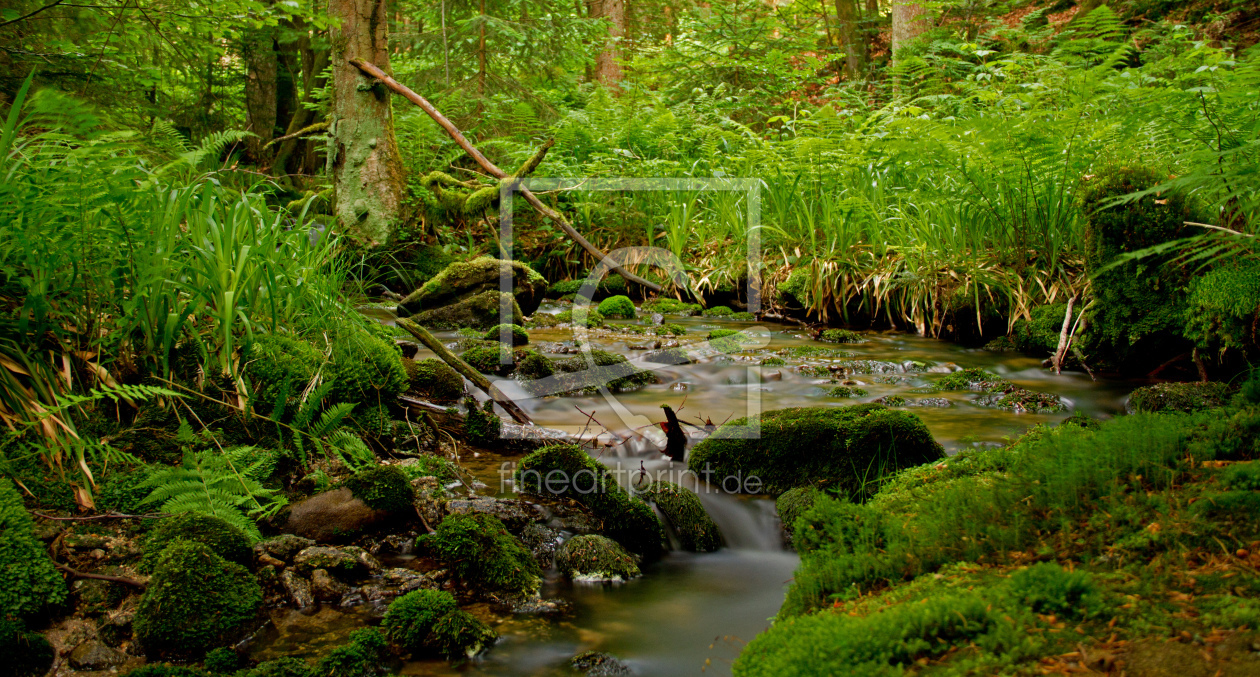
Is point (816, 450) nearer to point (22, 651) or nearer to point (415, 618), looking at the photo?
point (415, 618)

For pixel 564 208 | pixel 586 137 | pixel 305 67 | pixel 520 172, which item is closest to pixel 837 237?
pixel 520 172

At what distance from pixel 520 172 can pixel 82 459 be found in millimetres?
6145

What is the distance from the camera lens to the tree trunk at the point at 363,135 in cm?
792

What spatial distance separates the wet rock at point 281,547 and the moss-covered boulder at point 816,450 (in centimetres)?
187

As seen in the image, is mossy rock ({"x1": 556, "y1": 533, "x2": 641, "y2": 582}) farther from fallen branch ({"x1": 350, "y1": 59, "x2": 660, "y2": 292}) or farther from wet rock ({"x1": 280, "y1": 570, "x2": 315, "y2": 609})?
fallen branch ({"x1": 350, "y1": 59, "x2": 660, "y2": 292})

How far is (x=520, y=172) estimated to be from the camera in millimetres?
8297

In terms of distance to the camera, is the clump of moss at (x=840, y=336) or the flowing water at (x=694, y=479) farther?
the clump of moss at (x=840, y=336)

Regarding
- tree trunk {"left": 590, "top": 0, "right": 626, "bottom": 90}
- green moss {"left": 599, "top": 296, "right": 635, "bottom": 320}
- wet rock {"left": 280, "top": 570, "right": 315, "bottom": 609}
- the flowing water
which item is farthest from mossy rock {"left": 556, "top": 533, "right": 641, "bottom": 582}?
tree trunk {"left": 590, "top": 0, "right": 626, "bottom": 90}

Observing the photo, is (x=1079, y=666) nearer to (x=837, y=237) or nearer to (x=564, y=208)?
Answer: (x=837, y=237)

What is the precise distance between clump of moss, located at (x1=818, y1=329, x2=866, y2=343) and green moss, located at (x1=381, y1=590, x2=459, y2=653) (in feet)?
18.2

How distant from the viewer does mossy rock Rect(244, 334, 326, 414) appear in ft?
10.9

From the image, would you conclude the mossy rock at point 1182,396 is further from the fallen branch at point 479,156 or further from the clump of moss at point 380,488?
the fallen branch at point 479,156

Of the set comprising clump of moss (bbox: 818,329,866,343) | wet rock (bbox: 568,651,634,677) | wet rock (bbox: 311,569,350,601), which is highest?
clump of moss (bbox: 818,329,866,343)

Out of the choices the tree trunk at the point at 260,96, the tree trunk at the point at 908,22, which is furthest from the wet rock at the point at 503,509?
the tree trunk at the point at 260,96
